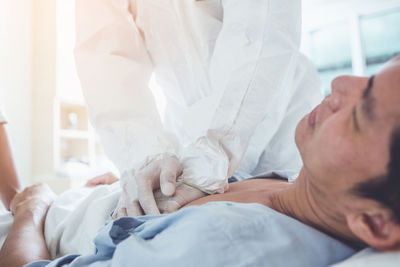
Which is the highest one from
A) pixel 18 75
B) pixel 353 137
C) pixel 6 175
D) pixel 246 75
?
pixel 18 75

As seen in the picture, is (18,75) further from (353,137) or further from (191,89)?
(353,137)

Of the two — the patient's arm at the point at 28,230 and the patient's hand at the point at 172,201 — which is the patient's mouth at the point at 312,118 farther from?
the patient's arm at the point at 28,230

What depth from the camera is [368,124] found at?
0.54m

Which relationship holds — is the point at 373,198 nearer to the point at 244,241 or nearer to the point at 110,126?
the point at 244,241

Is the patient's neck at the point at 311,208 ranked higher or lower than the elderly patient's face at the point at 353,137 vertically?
lower

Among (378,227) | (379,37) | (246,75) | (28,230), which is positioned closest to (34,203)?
(28,230)

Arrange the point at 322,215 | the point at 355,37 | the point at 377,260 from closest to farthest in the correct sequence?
the point at 377,260, the point at 322,215, the point at 355,37

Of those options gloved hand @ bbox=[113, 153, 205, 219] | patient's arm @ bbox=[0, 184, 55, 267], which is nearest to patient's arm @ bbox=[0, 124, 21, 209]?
patient's arm @ bbox=[0, 184, 55, 267]

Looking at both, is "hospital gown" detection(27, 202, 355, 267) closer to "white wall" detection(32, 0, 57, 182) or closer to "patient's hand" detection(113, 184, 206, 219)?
"patient's hand" detection(113, 184, 206, 219)

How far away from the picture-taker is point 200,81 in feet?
3.96

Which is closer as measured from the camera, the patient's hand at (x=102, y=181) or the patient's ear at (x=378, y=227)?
the patient's ear at (x=378, y=227)

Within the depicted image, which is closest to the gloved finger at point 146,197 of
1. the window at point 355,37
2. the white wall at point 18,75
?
the white wall at point 18,75

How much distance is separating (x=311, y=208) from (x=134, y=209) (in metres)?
0.42

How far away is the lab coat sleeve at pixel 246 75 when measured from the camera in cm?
88
